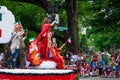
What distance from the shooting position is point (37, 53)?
16234mm

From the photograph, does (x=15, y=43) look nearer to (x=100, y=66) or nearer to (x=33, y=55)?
(x=33, y=55)

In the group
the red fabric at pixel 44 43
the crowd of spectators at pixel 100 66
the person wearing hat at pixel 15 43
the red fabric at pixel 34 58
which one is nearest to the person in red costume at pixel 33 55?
the red fabric at pixel 34 58

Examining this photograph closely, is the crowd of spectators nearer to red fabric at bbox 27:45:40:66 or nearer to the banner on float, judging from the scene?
red fabric at bbox 27:45:40:66

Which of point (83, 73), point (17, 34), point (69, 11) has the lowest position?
point (83, 73)

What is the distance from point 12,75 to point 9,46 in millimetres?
1795

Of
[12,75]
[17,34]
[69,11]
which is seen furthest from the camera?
[69,11]

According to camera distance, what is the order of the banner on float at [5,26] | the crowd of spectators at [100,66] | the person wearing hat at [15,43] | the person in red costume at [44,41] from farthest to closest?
the crowd of spectators at [100,66] → the person in red costume at [44,41] → the person wearing hat at [15,43] → the banner on float at [5,26]

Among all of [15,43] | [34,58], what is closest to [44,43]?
[34,58]

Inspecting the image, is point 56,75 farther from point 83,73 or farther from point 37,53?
point 83,73

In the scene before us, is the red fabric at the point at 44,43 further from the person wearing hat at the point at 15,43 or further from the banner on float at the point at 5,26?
the banner on float at the point at 5,26

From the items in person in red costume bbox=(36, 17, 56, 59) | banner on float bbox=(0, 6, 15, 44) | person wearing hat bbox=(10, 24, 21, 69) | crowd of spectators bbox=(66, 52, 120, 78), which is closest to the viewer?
banner on float bbox=(0, 6, 15, 44)

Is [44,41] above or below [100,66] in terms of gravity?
above

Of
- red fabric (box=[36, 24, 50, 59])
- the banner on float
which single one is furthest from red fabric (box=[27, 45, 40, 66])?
the banner on float

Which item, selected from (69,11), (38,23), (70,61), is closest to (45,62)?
(70,61)
